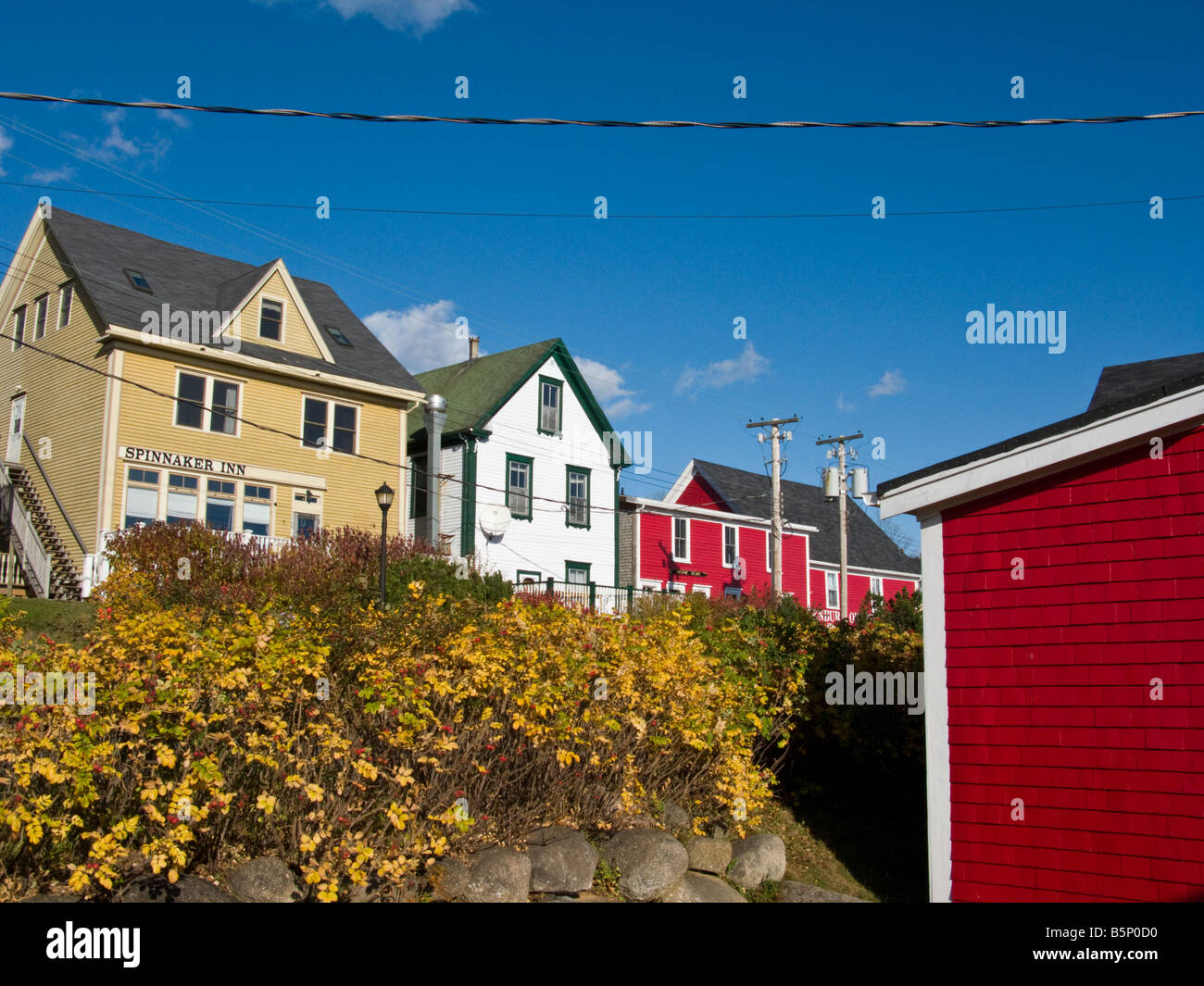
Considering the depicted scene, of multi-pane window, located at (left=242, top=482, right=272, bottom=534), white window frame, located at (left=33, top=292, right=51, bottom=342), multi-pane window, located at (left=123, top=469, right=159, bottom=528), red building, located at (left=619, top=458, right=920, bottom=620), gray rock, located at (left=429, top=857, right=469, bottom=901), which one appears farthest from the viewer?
red building, located at (left=619, top=458, right=920, bottom=620)

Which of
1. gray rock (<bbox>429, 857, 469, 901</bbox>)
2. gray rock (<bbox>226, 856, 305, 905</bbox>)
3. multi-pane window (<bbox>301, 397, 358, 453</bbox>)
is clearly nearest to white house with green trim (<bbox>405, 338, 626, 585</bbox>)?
multi-pane window (<bbox>301, 397, 358, 453</bbox>)

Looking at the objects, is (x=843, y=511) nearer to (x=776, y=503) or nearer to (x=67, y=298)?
(x=776, y=503)

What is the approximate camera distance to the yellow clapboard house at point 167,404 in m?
22.2

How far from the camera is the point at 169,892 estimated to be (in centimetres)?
622

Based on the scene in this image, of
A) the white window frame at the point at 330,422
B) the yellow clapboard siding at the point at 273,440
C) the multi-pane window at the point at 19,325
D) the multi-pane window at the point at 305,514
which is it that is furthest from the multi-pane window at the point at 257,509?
the multi-pane window at the point at 19,325

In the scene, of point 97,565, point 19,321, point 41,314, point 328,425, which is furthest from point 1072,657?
point 19,321

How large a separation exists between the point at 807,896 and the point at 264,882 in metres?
5.33

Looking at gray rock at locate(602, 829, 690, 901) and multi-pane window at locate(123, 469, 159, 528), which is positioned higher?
multi-pane window at locate(123, 469, 159, 528)

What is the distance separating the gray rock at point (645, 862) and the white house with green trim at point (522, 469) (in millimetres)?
18380

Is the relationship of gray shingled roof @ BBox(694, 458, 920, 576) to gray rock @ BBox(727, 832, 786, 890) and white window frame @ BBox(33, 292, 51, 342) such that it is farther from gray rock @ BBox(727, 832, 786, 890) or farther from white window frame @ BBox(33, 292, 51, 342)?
gray rock @ BBox(727, 832, 786, 890)

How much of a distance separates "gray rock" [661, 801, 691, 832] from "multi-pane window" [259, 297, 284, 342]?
19.5 meters

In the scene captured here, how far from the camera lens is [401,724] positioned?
7.41m

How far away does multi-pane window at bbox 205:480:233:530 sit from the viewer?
23.4 metres
